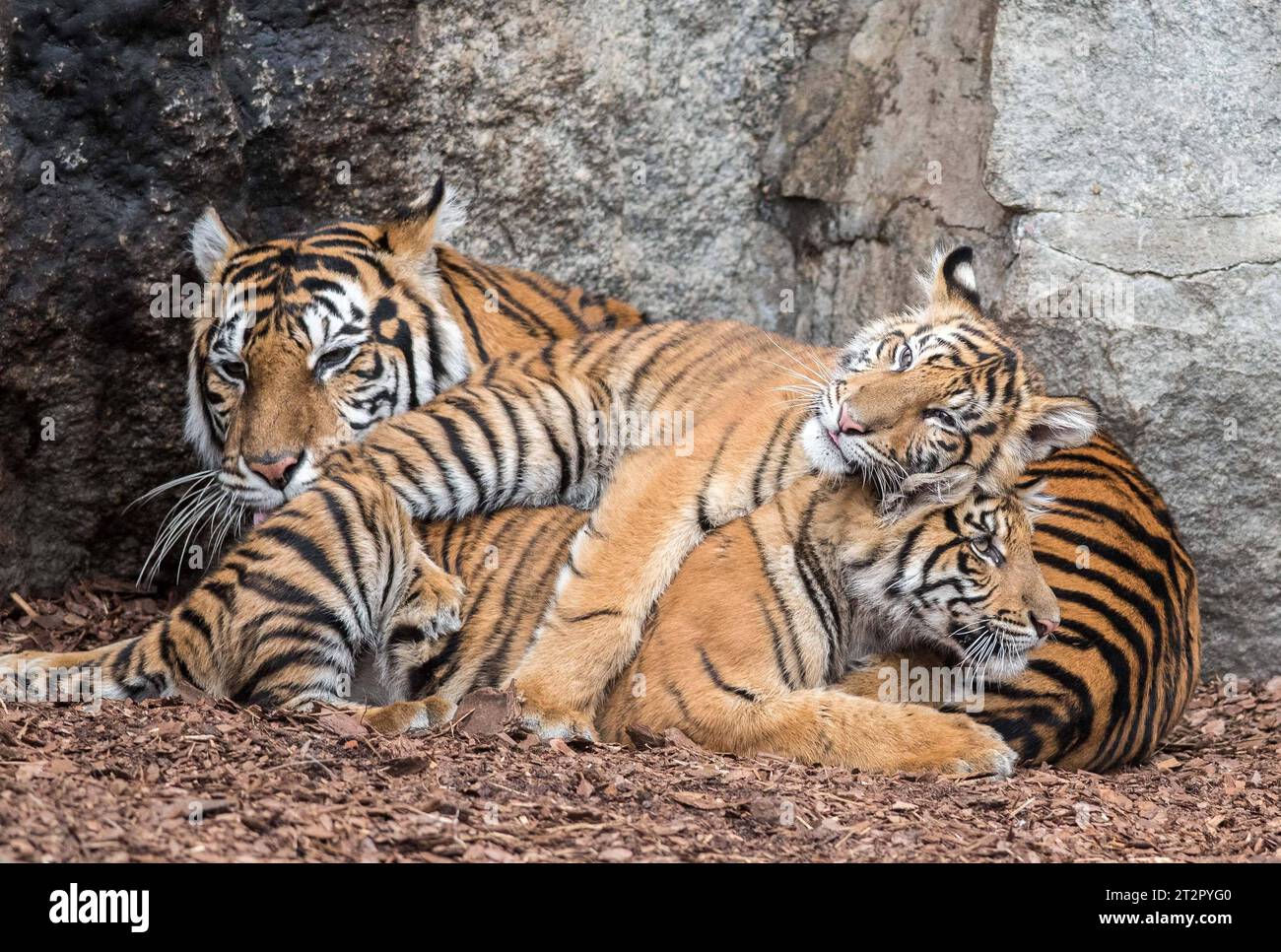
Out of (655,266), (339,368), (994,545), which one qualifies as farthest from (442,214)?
(994,545)

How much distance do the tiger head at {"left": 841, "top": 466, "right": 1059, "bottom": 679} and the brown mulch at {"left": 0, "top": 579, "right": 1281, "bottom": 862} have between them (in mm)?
363

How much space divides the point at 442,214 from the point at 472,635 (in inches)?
54.9

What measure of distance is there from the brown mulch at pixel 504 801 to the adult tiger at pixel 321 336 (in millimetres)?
941

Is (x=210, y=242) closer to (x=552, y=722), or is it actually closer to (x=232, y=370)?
(x=232, y=370)

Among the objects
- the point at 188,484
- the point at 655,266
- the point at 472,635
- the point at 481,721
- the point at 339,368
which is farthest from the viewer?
the point at 655,266

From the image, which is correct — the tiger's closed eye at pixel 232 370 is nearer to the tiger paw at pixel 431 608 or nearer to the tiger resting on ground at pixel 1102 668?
the tiger paw at pixel 431 608

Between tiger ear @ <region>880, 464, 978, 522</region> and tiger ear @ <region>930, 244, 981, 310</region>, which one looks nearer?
tiger ear @ <region>880, 464, 978, 522</region>

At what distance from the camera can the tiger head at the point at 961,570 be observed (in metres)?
3.75

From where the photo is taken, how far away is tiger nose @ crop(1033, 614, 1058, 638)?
12.2 feet

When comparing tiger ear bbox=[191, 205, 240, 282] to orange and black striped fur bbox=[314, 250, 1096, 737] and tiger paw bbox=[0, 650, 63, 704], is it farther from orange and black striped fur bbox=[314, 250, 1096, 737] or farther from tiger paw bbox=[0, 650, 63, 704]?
tiger paw bbox=[0, 650, 63, 704]

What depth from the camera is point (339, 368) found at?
4.46m

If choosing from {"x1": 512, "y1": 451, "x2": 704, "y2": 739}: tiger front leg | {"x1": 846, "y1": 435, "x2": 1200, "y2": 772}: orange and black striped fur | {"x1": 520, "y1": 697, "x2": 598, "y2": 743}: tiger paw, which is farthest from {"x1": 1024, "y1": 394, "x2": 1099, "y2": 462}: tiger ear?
{"x1": 520, "y1": 697, "x2": 598, "y2": 743}: tiger paw

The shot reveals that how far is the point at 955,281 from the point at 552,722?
5.75 ft

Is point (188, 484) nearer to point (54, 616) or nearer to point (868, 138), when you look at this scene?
point (54, 616)
